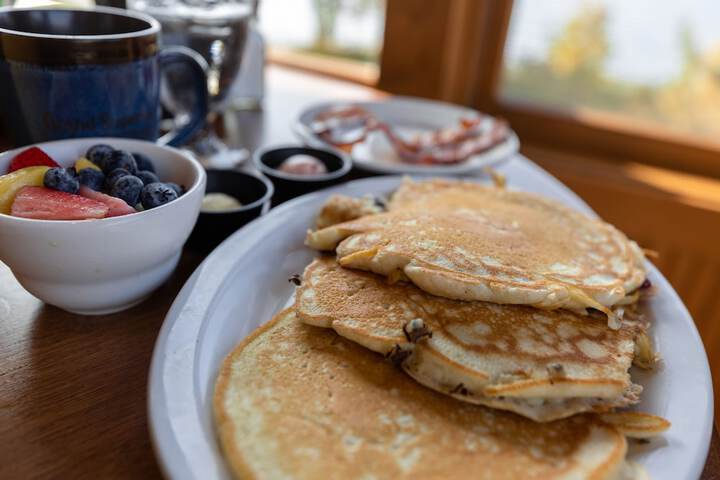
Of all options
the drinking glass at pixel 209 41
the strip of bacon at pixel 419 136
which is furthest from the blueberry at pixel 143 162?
the strip of bacon at pixel 419 136

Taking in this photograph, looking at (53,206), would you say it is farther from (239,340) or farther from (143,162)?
(239,340)

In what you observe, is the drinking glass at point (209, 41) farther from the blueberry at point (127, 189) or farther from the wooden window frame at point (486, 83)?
the wooden window frame at point (486, 83)

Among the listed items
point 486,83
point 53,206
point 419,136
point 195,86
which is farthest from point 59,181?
point 486,83

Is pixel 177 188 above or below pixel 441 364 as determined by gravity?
above

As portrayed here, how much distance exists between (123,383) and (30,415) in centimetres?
10

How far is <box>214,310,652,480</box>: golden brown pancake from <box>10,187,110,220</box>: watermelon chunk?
26 centimetres

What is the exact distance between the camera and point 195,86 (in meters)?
1.14

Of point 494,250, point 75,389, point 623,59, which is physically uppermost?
point 623,59

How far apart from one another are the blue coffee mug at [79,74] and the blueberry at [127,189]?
9.9 inches

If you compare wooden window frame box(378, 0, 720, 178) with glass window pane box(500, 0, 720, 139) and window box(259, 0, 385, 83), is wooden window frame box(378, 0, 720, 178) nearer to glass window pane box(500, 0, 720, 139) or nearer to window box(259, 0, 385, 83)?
glass window pane box(500, 0, 720, 139)

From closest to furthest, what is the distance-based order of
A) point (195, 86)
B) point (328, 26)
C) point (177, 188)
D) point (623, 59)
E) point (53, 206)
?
point (53, 206)
point (177, 188)
point (195, 86)
point (623, 59)
point (328, 26)

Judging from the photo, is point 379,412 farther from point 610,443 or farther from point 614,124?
point 614,124

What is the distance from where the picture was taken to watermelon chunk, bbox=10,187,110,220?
706mm

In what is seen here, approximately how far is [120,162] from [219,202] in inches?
9.2
